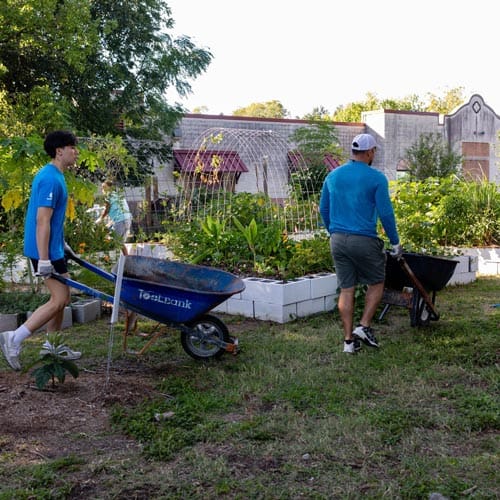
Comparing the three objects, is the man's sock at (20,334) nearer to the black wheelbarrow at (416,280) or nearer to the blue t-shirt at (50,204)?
the blue t-shirt at (50,204)

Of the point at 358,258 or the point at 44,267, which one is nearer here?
the point at 44,267

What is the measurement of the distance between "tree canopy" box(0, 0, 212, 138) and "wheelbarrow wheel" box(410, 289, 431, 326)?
38.4ft

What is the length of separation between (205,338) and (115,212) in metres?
5.26

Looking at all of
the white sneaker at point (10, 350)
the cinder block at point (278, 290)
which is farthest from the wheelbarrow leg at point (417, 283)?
the white sneaker at point (10, 350)

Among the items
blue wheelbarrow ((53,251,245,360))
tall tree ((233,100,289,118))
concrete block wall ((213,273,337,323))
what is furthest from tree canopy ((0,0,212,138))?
tall tree ((233,100,289,118))

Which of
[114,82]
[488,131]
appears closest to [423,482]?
[114,82]

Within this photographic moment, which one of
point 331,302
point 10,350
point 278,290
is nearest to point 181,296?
point 10,350

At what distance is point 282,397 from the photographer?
14.4ft

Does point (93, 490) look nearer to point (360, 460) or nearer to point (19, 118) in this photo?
point (360, 460)

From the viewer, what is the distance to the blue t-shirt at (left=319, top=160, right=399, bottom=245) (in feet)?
17.6

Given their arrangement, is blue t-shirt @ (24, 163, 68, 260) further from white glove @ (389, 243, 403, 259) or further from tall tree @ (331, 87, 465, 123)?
tall tree @ (331, 87, 465, 123)

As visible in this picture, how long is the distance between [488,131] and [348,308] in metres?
27.9

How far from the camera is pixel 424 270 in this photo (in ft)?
19.5

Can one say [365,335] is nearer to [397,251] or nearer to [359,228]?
[397,251]
